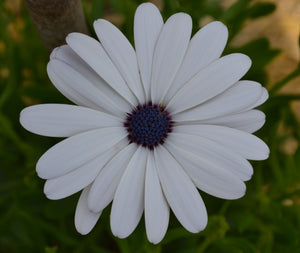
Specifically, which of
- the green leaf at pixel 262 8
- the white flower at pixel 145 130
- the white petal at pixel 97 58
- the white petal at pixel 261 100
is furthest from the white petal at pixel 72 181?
the green leaf at pixel 262 8

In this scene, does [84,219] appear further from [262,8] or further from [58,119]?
[262,8]

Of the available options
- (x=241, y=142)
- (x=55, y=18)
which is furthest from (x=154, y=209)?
A: (x=55, y=18)

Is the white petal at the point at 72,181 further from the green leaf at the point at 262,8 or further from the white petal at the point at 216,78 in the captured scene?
the green leaf at the point at 262,8

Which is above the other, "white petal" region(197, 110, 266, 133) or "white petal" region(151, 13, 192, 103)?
"white petal" region(151, 13, 192, 103)

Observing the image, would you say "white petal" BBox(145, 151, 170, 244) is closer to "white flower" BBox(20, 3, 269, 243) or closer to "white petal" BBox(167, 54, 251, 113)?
"white flower" BBox(20, 3, 269, 243)

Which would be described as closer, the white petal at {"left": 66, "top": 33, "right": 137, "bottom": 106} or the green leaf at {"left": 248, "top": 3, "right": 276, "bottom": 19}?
the white petal at {"left": 66, "top": 33, "right": 137, "bottom": 106}

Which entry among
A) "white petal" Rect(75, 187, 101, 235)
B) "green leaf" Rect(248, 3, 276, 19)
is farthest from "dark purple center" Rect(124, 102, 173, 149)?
"green leaf" Rect(248, 3, 276, 19)
